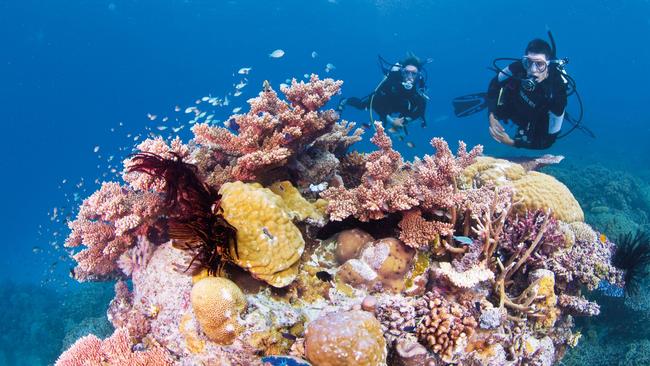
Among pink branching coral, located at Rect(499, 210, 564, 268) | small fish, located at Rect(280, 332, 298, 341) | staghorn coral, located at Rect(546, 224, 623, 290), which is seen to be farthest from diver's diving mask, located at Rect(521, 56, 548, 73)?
small fish, located at Rect(280, 332, 298, 341)

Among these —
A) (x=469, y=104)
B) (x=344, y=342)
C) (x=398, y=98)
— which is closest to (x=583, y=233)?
(x=344, y=342)

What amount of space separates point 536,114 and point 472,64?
12964 centimetres

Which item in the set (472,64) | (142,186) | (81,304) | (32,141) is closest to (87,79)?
(32,141)

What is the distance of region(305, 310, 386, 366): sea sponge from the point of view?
284cm

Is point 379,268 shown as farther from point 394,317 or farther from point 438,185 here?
point 438,185

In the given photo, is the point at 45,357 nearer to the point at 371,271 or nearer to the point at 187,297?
the point at 187,297

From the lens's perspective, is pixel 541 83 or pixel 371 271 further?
pixel 541 83

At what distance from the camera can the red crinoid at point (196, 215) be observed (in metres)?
3.40

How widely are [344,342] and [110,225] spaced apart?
386cm

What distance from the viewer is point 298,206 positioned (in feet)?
14.5

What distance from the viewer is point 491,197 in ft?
16.0

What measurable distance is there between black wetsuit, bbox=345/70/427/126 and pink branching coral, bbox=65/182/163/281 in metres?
8.09

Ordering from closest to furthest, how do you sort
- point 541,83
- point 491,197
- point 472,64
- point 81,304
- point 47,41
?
point 491,197 → point 541,83 → point 81,304 → point 47,41 → point 472,64

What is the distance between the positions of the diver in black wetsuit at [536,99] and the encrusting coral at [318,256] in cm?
244
